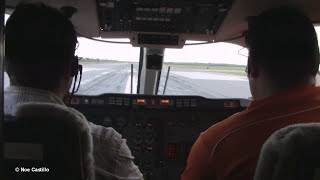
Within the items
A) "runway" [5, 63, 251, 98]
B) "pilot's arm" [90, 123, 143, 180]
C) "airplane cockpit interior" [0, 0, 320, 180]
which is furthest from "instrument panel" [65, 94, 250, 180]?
"runway" [5, 63, 251, 98]

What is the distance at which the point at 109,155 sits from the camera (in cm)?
110

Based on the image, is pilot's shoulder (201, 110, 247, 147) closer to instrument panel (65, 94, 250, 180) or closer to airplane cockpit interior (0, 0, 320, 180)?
airplane cockpit interior (0, 0, 320, 180)

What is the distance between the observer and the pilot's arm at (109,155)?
3.53ft

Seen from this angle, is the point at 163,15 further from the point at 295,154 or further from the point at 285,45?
the point at 295,154

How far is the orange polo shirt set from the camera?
1.18 metres

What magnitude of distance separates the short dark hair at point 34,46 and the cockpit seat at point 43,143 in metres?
0.22

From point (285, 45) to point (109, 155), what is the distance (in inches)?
29.7

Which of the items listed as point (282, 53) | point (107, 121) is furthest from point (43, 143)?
point (107, 121)

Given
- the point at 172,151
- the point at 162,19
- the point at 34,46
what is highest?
the point at 162,19

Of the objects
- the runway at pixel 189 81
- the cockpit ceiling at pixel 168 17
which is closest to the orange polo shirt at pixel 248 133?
the cockpit ceiling at pixel 168 17

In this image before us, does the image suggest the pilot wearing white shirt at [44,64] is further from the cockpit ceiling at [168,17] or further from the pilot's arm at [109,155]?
the cockpit ceiling at [168,17]

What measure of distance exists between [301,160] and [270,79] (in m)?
0.46

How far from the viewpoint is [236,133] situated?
1.22 meters

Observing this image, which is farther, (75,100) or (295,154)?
(75,100)
